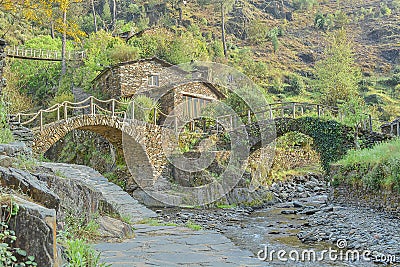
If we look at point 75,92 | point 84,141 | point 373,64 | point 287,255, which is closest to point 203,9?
point 373,64

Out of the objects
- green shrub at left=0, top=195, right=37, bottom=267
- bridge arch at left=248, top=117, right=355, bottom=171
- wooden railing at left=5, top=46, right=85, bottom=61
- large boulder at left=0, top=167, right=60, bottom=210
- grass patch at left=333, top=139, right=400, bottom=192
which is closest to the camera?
green shrub at left=0, top=195, right=37, bottom=267

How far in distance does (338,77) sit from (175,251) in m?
28.5

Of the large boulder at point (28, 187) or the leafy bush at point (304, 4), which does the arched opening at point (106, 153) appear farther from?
the leafy bush at point (304, 4)

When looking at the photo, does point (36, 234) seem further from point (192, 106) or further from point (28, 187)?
point (192, 106)

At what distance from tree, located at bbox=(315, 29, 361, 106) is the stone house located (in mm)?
9764

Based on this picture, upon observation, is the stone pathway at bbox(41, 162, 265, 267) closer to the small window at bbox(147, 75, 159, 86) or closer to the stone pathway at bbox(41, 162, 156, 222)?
the stone pathway at bbox(41, 162, 156, 222)

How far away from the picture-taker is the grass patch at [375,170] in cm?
1044

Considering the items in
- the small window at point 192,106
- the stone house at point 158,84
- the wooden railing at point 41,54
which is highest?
the wooden railing at point 41,54

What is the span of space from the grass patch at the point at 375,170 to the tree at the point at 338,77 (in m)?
14.1

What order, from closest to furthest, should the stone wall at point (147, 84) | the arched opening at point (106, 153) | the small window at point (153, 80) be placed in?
the arched opening at point (106, 153), the stone wall at point (147, 84), the small window at point (153, 80)

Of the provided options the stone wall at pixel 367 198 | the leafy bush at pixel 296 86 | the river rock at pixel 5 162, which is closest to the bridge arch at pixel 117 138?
the stone wall at pixel 367 198

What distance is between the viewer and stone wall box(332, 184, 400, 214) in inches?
424

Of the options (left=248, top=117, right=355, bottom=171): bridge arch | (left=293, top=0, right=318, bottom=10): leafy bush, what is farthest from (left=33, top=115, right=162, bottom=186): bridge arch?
(left=293, top=0, right=318, bottom=10): leafy bush

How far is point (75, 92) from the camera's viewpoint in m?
23.8
